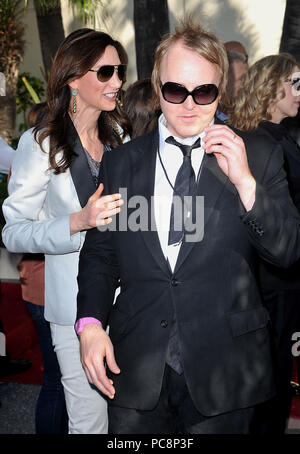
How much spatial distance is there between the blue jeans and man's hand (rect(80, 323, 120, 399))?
1379 millimetres

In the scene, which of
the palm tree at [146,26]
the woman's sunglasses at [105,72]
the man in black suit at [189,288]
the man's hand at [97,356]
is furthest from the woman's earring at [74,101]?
the palm tree at [146,26]

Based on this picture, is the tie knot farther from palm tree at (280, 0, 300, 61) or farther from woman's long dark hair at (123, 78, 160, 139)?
palm tree at (280, 0, 300, 61)

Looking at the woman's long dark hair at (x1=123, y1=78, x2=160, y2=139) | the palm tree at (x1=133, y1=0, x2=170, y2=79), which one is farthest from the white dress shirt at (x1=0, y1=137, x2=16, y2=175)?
the palm tree at (x1=133, y1=0, x2=170, y2=79)

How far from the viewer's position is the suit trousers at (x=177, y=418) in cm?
261

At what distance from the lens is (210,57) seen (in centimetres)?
258

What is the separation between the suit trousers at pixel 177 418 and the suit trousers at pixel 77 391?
71 cm

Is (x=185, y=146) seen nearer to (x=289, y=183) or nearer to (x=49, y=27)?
(x=289, y=183)

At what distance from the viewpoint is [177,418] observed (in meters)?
2.66

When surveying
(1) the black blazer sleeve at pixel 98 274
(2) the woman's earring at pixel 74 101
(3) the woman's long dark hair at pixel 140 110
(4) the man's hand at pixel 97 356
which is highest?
(2) the woman's earring at pixel 74 101

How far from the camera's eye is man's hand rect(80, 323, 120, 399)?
2.50m

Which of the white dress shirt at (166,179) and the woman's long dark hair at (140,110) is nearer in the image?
the white dress shirt at (166,179)

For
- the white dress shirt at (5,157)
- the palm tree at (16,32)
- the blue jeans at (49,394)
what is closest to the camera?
the blue jeans at (49,394)
